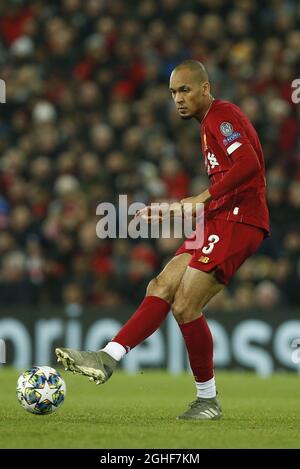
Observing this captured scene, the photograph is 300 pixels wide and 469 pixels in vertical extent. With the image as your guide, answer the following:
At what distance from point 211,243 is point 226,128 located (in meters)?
0.73

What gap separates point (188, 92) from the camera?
6988 millimetres

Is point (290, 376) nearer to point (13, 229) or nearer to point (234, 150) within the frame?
point (13, 229)

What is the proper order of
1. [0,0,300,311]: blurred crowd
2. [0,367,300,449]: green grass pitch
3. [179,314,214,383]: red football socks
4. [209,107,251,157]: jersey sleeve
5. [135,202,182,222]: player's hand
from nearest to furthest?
1. [0,367,300,449]: green grass pitch
2. [135,202,182,222]: player's hand
3. [209,107,251,157]: jersey sleeve
4. [179,314,214,383]: red football socks
5. [0,0,300,311]: blurred crowd

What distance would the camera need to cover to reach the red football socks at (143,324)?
6910 millimetres

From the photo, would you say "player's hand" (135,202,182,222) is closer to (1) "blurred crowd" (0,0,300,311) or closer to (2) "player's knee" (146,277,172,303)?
(2) "player's knee" (146,277,172,303)

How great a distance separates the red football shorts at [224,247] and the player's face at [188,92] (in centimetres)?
73

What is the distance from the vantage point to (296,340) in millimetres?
12414

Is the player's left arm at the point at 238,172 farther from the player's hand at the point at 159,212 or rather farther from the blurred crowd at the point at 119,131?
the blurred crowd at the point at 119,131

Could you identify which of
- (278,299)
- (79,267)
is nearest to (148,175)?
(79,267)

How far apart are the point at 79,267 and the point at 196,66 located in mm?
6661

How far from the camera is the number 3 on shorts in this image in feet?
22.5

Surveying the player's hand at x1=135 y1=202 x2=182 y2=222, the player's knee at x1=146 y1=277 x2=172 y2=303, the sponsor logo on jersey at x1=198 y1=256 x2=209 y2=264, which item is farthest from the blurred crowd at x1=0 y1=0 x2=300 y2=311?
the player's hand at x1=135 y1=202 x2=182 y2=222

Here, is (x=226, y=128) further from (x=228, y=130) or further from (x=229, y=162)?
(x=229, y=162)

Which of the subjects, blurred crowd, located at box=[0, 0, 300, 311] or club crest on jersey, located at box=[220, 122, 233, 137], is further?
blurred crowd, located at box=[0, 0, 300, 311]
